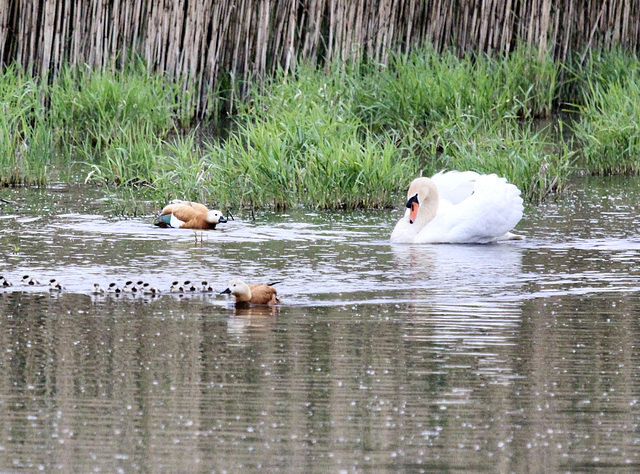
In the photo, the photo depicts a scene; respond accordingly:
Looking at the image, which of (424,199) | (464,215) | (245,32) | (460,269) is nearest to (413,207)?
(424,199)

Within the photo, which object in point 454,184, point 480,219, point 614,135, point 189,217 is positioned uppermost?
point 614,135

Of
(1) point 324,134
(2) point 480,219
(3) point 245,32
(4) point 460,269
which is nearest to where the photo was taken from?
(4) point 460,269

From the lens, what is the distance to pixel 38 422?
5145 mm

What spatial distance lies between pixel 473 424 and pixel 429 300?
8.29 feet

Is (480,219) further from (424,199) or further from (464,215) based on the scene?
(424,199)

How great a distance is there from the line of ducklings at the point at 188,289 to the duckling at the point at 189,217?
6.78ft

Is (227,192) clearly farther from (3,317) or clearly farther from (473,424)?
(473,424)

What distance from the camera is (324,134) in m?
12.0

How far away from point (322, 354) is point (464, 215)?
384 centimetres

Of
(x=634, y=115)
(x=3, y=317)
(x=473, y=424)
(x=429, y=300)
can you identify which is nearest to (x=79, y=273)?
(x=3, y=317)

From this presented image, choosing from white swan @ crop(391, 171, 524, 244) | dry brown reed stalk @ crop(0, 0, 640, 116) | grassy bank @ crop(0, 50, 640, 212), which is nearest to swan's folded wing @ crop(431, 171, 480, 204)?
white swan @ crop(391, 171, 524, 244)

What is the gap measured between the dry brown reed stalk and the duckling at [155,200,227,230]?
5.17 meters

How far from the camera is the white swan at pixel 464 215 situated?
32.1ft

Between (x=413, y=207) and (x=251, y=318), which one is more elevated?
(x=413, y=207)
